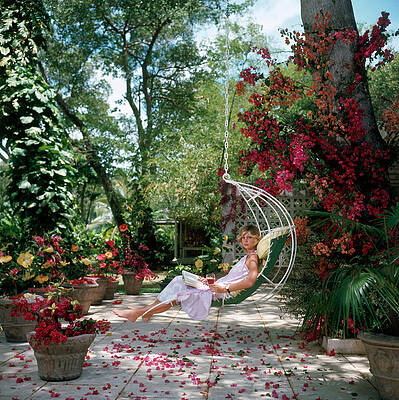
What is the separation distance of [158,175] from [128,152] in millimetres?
1205

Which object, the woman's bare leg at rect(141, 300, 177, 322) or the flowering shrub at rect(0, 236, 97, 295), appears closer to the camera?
the woman's bare leg at rect(141, 300, 177, 322)

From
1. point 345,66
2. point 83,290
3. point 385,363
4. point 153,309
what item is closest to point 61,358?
Answer: point 153,309

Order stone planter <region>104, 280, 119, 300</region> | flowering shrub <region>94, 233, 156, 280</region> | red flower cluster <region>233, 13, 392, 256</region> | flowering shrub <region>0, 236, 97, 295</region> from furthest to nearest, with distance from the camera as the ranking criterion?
stone planter <region>104, 280, 119, 300</region> → flowering shrub <region>94, 233, 156, 280</region> → flowering shrub <region>0, 236, 97, 295</region> → red flower cluster <region>233, 13, 392, 256</region>

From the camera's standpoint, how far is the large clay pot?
15.2 ft

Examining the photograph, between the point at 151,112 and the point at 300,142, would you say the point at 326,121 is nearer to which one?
the point at 300,142

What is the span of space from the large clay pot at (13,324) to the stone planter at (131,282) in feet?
10.5

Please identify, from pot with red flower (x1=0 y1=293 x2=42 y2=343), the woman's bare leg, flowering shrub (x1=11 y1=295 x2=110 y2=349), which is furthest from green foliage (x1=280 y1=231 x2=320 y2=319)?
pot with red flower (x1=0 y1=293 x2=42 y2=343)

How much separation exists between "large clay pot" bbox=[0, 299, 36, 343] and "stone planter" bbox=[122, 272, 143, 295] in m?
3.19

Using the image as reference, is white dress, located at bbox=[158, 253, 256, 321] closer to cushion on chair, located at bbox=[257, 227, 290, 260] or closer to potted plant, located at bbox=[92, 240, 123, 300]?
cushion on chair, located at bbox=[257, 227, 290, 260]

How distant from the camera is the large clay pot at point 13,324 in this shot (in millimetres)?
4633

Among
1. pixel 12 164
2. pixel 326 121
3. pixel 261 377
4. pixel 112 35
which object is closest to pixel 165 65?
pixel 112 35

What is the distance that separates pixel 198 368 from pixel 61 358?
43.4 inches

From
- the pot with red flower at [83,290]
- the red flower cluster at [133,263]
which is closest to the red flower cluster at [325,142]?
the pot with red flower at [83,290]

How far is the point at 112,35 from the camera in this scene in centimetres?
1173
